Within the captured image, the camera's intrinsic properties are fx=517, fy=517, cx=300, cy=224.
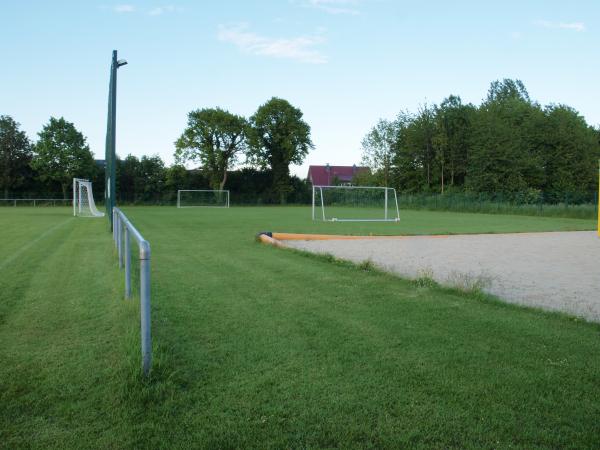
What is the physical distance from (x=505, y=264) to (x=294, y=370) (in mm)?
7554

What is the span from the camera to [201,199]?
179ft

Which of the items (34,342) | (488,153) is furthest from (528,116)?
(34,342)

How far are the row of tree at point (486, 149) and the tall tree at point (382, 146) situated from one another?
112mm

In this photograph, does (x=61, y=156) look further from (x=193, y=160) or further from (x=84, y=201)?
(x=84, y=201)

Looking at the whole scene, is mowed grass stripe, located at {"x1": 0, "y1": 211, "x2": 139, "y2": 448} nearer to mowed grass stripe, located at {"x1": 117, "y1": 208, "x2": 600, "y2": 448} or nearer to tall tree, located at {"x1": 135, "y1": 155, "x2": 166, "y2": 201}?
mowed grass stripe, located at {"x1": 117, "y1": 208, "x2": 600, "y2": 448}

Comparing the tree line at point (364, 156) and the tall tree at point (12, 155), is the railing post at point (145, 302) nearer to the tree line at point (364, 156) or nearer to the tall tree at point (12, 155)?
the tree line at point (364, 156)

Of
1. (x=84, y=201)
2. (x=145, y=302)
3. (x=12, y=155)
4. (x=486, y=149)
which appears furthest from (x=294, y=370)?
(x=12, y=155)

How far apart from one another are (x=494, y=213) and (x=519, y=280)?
3292 centimetres

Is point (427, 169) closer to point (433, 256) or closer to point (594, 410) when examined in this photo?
point (433, 256)

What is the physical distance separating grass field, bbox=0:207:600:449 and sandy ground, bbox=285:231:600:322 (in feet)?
3.42

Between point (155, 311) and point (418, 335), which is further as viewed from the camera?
point (155, 311)

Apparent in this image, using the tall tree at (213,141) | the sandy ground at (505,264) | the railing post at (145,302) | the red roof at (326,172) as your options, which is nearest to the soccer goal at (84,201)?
the sandy ground at (505,264)

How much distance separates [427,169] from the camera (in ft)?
189

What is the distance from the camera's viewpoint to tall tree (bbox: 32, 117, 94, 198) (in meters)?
53.0
